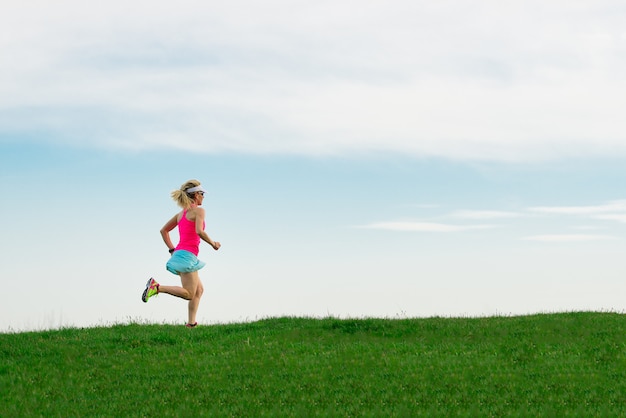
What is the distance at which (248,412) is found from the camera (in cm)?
1265

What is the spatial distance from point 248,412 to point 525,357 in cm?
651

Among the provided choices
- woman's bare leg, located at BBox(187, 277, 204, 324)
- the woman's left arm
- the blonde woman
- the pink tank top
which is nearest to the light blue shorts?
the blonde woman

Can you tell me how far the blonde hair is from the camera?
65.1ft

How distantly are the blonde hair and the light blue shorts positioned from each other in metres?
1.25

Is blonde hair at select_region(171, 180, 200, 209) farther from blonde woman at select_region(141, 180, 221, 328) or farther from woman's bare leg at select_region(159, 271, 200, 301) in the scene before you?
woman's bare leg at select_region(159, 271, 200, 301)

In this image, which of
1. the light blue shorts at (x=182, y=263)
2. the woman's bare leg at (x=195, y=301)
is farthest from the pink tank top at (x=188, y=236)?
the woman's bare leg at (x=195, y=301)

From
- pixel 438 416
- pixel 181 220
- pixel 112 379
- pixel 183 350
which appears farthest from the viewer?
pixel 181 220

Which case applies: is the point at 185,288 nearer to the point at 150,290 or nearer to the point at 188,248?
the point at 150,290

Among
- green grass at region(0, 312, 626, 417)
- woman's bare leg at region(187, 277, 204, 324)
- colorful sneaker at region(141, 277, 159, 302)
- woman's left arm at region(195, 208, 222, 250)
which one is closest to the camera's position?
green grass at region(0, 312, 626, 417)

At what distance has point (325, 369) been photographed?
14.9 m

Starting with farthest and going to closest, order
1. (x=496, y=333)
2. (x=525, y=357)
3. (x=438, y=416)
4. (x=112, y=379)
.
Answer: (x=496, y=333)
(x=525, y=357)
(x=112, y=379)
(x=438, y=416)

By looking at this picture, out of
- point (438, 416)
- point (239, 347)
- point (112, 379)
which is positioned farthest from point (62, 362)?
point (438, 416)

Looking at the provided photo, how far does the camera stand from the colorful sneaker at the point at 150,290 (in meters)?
19.5

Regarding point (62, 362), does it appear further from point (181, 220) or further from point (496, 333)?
point (496, 333)
